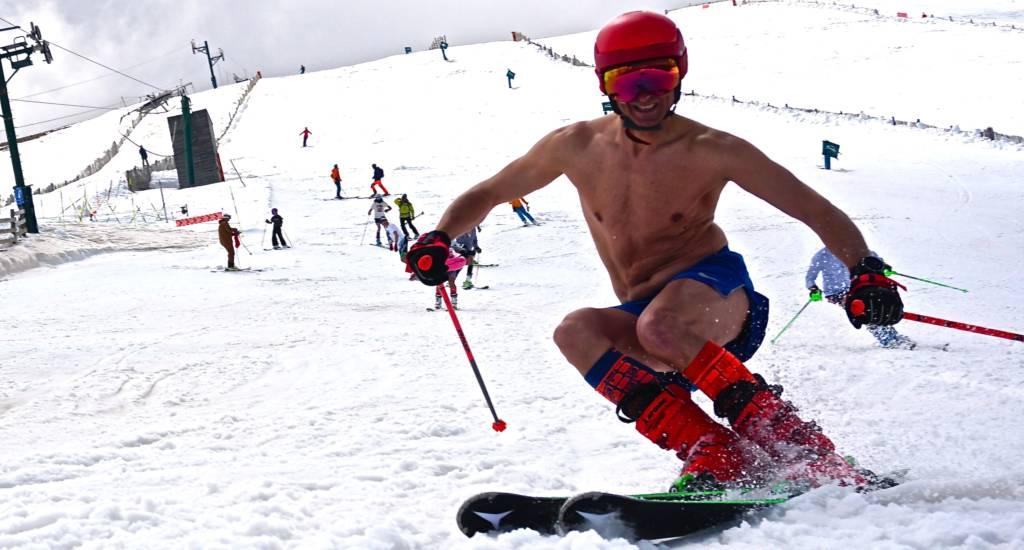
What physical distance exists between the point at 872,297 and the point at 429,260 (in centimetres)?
151

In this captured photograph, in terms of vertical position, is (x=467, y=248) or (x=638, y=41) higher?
(x=638, y=41)

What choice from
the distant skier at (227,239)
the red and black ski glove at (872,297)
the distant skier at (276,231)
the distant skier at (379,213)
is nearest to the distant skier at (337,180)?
the distant skier at (276,231)

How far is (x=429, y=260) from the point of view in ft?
10.6

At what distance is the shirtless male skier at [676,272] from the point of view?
2773mm

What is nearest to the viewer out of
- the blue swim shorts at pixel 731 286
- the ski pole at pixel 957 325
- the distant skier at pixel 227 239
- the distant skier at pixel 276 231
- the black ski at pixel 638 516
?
the black ski at pixel 638 516

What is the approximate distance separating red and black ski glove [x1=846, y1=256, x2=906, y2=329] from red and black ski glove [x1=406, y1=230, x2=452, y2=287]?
4.63ft

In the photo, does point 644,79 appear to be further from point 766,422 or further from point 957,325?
point 957,325

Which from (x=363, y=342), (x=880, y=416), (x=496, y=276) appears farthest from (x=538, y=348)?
(x=496, y=276)

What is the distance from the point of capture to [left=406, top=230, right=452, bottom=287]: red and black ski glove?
10.6 feet

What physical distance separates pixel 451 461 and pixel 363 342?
4.28 metres

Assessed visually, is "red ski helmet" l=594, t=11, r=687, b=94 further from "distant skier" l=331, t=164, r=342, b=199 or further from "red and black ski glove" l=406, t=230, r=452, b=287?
"distant skier" l=331, t=164, r=342, b=199

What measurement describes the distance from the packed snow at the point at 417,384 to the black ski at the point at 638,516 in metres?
0.05

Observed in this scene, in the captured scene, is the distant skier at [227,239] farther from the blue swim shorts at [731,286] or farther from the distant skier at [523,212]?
the blue swim shorts at [731,286]

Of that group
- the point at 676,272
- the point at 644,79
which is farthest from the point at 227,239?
the point at 644,79
